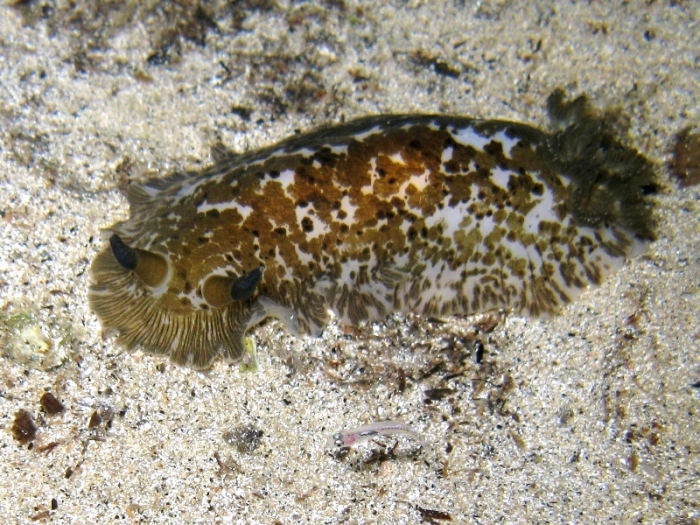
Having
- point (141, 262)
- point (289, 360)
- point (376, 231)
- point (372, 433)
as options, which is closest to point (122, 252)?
point (141, 262)

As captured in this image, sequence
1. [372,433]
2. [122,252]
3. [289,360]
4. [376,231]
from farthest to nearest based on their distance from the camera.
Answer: [289,360]
[372,433]
[376,231]
[122,252]

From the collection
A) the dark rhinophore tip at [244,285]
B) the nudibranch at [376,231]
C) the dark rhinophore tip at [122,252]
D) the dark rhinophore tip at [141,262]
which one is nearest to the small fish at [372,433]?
the nudibranch at [376,231]

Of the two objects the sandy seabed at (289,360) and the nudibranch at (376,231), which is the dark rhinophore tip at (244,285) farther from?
the sandy seabed at (289,360)

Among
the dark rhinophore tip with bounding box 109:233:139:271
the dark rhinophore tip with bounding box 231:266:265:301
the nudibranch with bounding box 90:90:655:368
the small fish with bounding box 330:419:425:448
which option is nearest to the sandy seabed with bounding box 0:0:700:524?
the small fish with bounding box 330:419:425:448

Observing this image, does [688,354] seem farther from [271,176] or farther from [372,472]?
[271,176]

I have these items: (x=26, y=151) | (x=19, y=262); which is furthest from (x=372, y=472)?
(x=26, y=151)

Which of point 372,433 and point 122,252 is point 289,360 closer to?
point 372,433
